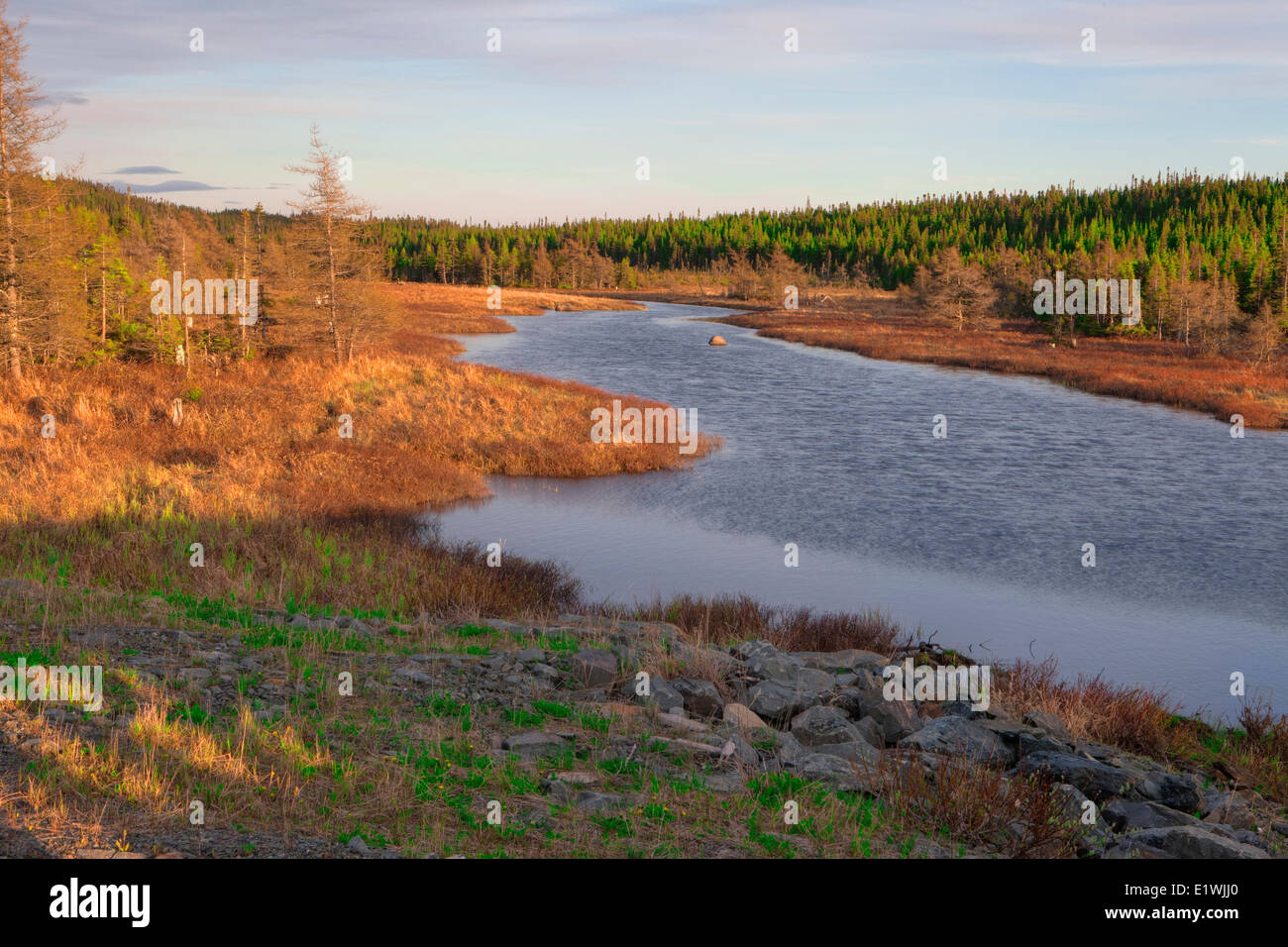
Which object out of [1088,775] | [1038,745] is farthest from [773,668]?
[1088,775]

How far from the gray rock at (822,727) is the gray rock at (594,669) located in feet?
6.23

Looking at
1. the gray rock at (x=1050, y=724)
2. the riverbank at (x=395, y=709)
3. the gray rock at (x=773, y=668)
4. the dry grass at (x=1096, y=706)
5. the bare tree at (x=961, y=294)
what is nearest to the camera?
the riverbank at (x=395, y=709)

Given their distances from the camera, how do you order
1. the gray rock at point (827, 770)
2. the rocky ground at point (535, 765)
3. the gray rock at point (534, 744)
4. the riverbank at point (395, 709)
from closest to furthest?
the rocky ground at point (535, 765), the riverbank at point (395, 709), the gray rock at point (827, 770), the gray rock at point (534, 744)

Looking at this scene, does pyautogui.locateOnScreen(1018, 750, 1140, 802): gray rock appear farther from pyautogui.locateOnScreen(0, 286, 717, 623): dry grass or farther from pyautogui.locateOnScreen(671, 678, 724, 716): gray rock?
pyautogui.locateOnScreen(0, 286, 717, 623): dry grass

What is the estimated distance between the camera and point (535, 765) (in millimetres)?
6828

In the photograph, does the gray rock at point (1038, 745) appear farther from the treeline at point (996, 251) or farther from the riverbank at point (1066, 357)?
the treeline at point (996, 251)

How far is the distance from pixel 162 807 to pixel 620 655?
17.6 feet

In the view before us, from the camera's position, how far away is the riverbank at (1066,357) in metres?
38.5

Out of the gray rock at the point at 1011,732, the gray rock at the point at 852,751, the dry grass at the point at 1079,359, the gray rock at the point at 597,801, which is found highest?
the dry grass at the point at 1079,359

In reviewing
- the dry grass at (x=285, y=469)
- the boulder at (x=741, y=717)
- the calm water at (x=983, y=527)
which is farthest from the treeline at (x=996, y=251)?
the boulder at (x=741, y=717)

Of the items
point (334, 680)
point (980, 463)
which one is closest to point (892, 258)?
point (980, 463)

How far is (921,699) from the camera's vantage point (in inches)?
390

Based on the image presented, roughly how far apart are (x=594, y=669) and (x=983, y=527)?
501 inches

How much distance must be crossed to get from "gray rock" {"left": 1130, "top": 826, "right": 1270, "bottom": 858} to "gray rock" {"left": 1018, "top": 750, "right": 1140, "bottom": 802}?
3.72ft
